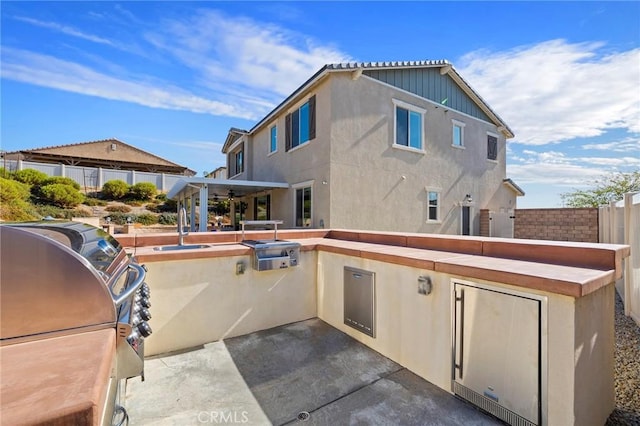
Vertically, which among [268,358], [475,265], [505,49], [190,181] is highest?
[505,49]

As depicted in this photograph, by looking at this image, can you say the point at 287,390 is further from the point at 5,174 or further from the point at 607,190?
the point at 607,190

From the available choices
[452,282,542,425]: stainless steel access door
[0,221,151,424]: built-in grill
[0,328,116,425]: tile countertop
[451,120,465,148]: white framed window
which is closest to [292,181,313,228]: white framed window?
[452,282,542,425]: stainless steel access door

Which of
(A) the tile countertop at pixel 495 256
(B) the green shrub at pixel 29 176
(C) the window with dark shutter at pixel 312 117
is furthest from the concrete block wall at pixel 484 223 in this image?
(B) the green shrub at pixel 29 176

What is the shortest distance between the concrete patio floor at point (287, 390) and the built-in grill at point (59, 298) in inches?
53.9

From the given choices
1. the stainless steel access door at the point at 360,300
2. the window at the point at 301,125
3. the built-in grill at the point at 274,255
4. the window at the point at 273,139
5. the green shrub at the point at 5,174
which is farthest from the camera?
the green shrub at the point at 5,174

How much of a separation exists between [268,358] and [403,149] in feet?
31.6

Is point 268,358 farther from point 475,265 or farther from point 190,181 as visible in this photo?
point 190,181

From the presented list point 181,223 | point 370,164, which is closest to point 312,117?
point 370,164

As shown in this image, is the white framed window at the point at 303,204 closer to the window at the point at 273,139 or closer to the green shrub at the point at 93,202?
the window at the point at 273,139

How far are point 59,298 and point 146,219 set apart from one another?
24.8 meters

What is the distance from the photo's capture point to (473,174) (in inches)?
575

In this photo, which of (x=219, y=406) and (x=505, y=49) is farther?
(x=505, y=49)

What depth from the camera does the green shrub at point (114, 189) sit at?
24.9 meters

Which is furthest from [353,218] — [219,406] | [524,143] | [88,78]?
[524,143]
